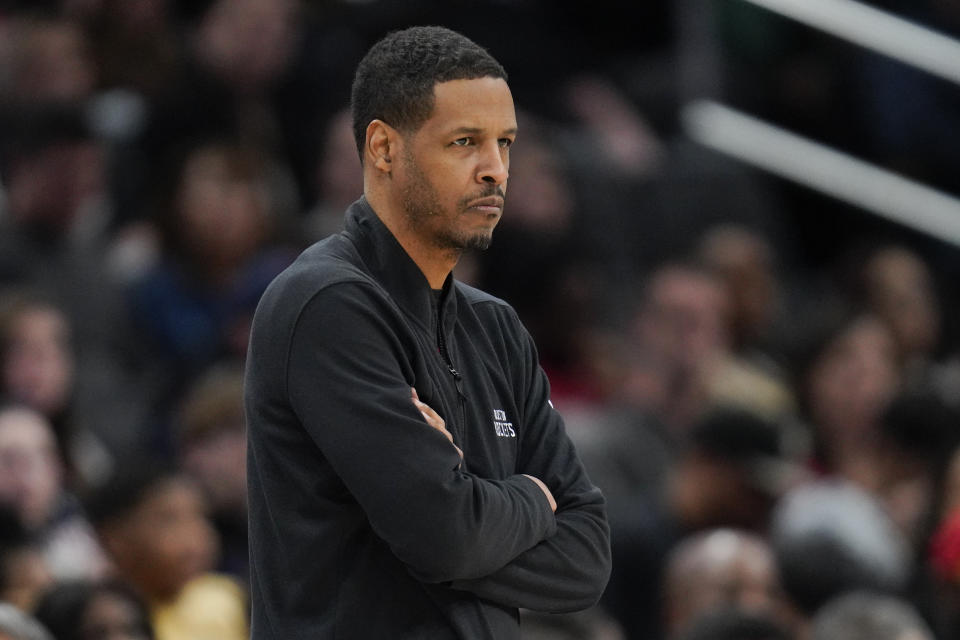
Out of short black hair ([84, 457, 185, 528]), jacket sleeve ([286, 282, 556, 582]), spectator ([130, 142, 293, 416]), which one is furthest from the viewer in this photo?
spectator ([130, 142, 293, 416])

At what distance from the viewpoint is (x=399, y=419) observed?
243 centimetres

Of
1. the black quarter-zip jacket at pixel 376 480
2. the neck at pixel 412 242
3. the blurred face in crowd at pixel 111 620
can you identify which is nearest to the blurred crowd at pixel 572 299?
the blurred face in crowd at pixel 111 620

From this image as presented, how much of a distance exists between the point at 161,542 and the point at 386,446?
2.84m

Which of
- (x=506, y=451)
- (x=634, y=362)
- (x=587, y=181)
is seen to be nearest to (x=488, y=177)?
(x=506, y=451)

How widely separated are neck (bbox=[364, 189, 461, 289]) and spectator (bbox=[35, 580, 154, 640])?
6.34 ft

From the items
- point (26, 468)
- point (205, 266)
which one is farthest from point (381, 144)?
point (205, 266)

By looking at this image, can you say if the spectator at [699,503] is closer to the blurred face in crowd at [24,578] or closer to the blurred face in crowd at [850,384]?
the blurred face in crowd at [850,384]

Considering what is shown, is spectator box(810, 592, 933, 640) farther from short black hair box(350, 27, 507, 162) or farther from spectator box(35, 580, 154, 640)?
short black hair box(350, 27, 507, 162)

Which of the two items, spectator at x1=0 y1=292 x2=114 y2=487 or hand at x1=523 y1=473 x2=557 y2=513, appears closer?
hand at x1=523 y1=473 x2=557 y2=513

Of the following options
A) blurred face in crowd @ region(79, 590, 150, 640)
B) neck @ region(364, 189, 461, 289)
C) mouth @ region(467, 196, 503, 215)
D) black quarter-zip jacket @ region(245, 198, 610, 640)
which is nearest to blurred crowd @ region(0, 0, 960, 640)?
blurred face in crowd @ region(79, 590, 150, 640)

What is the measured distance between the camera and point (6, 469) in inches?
194

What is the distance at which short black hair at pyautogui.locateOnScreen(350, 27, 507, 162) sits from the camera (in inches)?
98.9

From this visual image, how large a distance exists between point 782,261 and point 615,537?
9.25 ft

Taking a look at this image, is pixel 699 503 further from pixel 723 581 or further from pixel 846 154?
pixel 846 154
